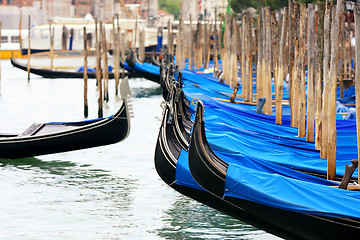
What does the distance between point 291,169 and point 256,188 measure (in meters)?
1.26

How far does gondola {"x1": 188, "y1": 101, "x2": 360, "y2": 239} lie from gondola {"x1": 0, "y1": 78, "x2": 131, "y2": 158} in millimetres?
3751

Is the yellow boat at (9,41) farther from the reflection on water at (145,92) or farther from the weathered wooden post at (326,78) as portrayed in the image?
the weathered wooden post at (326,78)

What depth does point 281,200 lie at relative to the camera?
466cm

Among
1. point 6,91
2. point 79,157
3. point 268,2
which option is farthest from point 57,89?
point 79,157

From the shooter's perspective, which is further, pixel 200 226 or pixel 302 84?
pixel 302 84

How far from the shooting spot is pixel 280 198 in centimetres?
468

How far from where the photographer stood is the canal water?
6359 millimetres

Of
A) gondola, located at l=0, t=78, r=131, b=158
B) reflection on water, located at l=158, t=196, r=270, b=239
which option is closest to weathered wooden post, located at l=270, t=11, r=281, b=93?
gondola, located at l=0, t=78, r=131, b=158

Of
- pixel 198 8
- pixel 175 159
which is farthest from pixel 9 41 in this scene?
pixel 175 159

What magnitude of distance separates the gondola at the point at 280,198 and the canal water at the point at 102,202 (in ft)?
4.07

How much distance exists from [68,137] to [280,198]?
4678 mm

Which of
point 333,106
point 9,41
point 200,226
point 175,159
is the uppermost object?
point 333,106

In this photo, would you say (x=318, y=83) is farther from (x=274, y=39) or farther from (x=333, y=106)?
(x=274, y=39)

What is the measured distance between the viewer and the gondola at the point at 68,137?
883 cm
